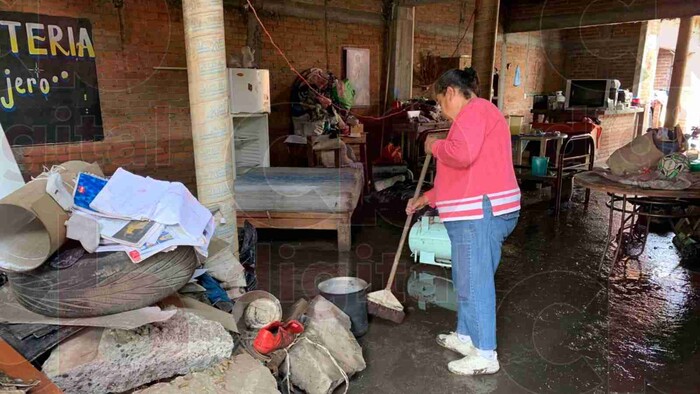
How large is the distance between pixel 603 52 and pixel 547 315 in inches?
446

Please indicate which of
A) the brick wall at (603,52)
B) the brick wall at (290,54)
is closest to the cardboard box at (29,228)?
the brick wall at (290,54)

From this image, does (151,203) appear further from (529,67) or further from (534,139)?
(529,67)

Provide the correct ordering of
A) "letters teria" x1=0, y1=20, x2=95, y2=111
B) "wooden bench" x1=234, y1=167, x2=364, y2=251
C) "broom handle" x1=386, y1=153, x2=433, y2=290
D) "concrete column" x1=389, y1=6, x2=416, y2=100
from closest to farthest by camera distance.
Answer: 1. "broom handle" x1=386, y1=153, x2=433, y2=290
2. "letters teria" x1=0, y1=20, x2=95, y2=111
3. "wooden bench" x1=234, y1=167, x2=364, y2=251
4. "concrete column" x1=389, y1=6, x2=416, y2=100

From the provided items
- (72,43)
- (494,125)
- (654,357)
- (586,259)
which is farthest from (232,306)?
(72,43)

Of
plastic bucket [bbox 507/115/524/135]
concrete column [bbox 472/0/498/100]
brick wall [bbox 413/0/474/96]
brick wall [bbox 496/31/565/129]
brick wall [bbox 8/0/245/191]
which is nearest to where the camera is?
brick wall [bbox 8/0/245/191]

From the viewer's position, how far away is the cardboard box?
178 cm

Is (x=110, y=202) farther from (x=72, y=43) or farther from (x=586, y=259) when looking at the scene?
(x=586, y=259)

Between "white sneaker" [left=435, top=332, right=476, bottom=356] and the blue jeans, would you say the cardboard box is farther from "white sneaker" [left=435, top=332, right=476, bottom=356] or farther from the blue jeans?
"white sneaker" [left=435, top=332, right=476, bottom=356]

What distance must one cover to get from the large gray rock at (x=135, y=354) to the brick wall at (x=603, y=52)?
12.9m

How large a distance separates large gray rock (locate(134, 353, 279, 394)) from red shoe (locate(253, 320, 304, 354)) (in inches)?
3.9

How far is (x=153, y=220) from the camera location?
2.00 m

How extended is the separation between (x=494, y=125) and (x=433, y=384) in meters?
1.42

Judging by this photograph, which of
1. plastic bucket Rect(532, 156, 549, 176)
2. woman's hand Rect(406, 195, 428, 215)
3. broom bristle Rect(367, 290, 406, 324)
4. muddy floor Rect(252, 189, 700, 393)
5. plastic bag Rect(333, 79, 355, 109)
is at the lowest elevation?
muddy floor Rect(252, 189, 700, 393)

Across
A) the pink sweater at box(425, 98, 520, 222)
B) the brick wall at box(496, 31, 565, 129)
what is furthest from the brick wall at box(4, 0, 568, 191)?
the brick wall at box(496, 31, 565, 129)
